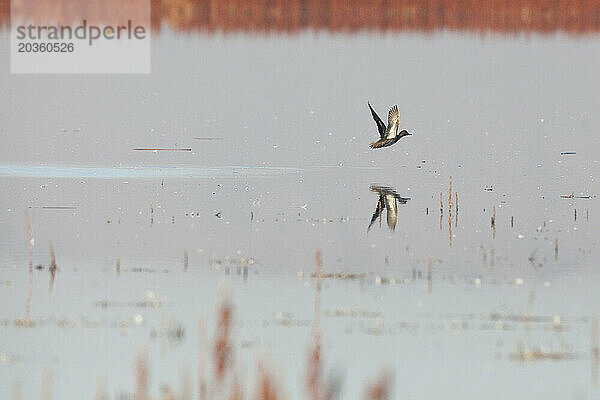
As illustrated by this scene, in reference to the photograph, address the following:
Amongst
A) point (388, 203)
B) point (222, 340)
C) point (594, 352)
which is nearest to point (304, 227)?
point (388, 203)

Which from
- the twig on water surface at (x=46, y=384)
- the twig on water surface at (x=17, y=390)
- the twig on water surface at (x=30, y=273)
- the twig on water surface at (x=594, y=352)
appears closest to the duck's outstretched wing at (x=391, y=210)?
the twig on water surface at (x=30, y=273)

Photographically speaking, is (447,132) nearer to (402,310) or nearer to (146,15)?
(402,310)

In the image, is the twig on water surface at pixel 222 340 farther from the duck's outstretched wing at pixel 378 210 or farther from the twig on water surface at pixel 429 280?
the duck's outstretched wing at pixel 378 210

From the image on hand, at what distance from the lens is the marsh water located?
688cm

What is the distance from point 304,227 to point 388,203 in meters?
1.53

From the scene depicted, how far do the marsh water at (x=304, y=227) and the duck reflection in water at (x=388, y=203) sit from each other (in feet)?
0.22

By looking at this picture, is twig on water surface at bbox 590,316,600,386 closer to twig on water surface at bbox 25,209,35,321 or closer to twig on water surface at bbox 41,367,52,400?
twig on water surface at bbox 41,367,52,400

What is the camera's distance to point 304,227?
36.0ft

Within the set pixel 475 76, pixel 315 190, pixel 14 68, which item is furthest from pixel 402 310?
pixel 14 68

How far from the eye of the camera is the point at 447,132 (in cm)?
1741

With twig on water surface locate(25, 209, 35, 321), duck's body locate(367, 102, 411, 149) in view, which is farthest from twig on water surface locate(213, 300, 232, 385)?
duck's body locate(367, 102, 411, 149)

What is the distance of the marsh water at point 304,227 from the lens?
6.88 m

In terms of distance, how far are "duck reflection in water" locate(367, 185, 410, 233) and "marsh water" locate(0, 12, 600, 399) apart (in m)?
0.07

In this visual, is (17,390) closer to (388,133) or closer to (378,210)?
(378,210)
